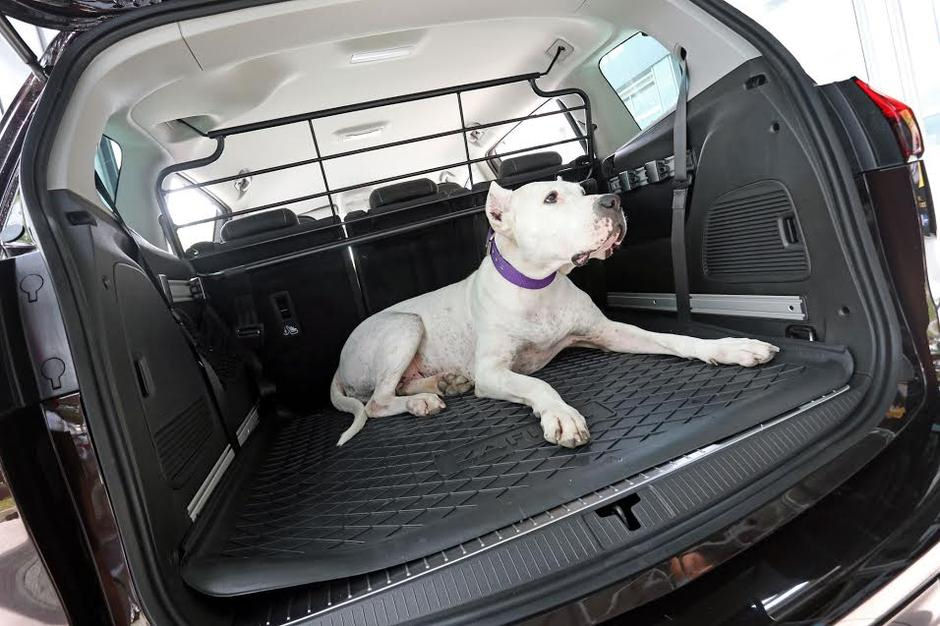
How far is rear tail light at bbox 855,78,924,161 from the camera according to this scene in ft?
4.37

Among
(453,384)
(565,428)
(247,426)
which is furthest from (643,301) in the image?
(247,426)

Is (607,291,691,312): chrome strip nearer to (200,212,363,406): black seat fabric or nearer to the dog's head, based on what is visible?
the dog's head

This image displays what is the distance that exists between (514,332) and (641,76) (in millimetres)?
1834

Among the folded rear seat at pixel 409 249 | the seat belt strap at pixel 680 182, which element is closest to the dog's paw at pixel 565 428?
the seat belt strap at pixel 680 182

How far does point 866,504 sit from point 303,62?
9.89 ft

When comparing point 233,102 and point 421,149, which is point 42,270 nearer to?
point 233,102

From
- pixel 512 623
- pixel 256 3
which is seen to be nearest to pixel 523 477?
pixel 512 623

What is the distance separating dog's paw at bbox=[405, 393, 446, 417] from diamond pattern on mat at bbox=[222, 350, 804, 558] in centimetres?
4

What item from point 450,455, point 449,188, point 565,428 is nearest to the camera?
point 565,428

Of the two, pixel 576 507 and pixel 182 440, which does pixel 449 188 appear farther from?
pixel 576 507

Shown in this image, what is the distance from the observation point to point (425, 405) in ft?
7.22

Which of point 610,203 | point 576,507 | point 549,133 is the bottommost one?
point 576,507

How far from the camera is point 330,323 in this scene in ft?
9.55

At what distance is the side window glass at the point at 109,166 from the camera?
2.28 meters
